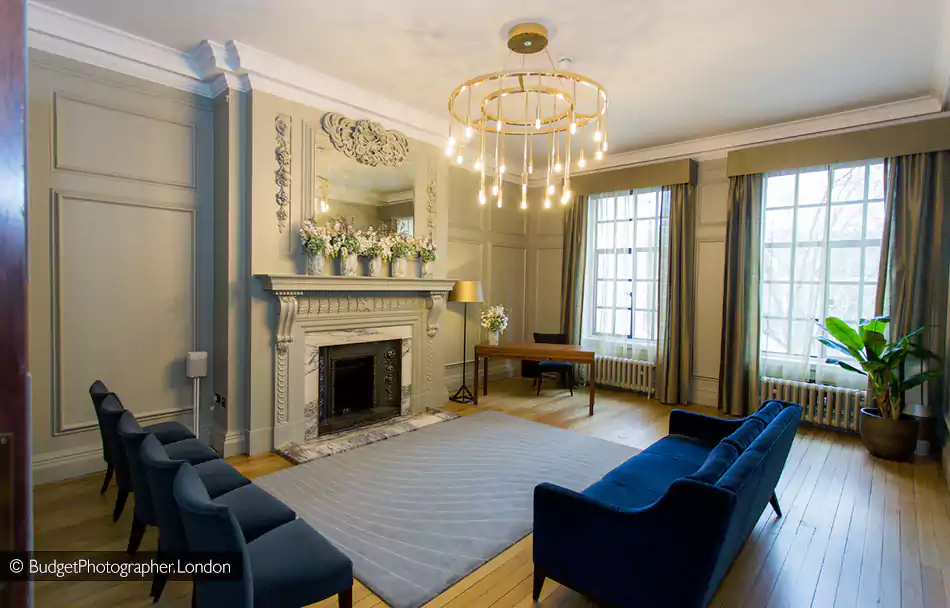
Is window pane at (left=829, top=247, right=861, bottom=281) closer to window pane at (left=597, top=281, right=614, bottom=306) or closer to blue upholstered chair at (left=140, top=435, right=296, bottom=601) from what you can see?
window pane at (left=597, top=281, right=614, bottom=306)

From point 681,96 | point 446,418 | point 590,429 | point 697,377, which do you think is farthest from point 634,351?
point 681,96

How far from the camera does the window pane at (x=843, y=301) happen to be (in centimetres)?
466

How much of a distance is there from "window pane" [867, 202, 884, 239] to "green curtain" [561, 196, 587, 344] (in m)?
3.03

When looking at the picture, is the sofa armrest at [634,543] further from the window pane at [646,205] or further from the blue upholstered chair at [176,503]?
the window pane at [646,205]

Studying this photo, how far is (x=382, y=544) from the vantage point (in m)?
2.63

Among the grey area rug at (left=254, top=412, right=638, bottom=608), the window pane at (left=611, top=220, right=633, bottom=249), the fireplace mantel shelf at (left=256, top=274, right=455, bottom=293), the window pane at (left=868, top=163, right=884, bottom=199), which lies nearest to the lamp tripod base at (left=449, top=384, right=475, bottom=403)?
the grey area rug at (left=254, top=412, right=638, bottom=608)

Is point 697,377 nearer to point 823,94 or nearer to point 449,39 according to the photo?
point 823,94

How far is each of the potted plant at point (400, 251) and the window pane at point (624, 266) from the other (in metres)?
2.94

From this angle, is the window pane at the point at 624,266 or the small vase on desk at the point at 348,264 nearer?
the small vase on desk at the point at 348,264

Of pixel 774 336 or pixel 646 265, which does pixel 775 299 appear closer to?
pixel 774 336

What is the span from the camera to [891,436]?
157 inches

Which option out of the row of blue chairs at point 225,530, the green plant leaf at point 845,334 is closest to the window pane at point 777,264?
the green plant leaf at point 845,334

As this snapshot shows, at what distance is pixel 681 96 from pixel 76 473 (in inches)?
224

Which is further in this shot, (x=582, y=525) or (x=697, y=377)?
(x=697, y=377)
